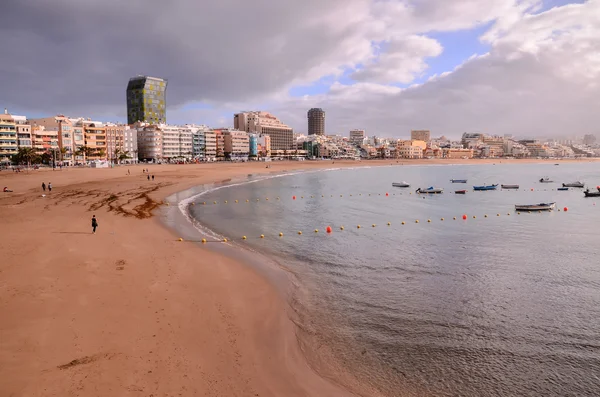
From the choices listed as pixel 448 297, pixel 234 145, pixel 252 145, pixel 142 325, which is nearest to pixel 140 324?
pixel 142 325

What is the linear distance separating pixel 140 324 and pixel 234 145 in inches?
→ 6845

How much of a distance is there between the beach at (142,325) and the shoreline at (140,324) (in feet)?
0.12

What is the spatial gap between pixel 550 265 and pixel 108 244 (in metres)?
25.2

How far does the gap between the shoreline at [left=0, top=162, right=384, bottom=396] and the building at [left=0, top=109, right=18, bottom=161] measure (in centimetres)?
9752

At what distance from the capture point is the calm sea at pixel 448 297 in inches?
420

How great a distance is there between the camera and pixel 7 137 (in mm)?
99688

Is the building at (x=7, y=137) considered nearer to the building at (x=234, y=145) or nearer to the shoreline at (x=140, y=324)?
the building at (x=234, y=145)

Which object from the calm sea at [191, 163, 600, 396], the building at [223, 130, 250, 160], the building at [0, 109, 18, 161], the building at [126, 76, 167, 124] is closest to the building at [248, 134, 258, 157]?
the building at [223, 130, 250, 160]

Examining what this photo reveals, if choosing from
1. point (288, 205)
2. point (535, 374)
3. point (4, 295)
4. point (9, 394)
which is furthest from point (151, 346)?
point (288, 205)

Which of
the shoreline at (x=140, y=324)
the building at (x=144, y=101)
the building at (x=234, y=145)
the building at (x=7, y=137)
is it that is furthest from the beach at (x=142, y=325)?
the building at (x=144, y=101)

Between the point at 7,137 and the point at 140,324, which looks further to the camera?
the point at 7,137

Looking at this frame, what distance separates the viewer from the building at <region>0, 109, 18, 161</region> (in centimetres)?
9862

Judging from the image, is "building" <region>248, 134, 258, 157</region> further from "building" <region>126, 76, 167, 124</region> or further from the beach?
the beach

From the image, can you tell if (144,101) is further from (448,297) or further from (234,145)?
(448,297)
